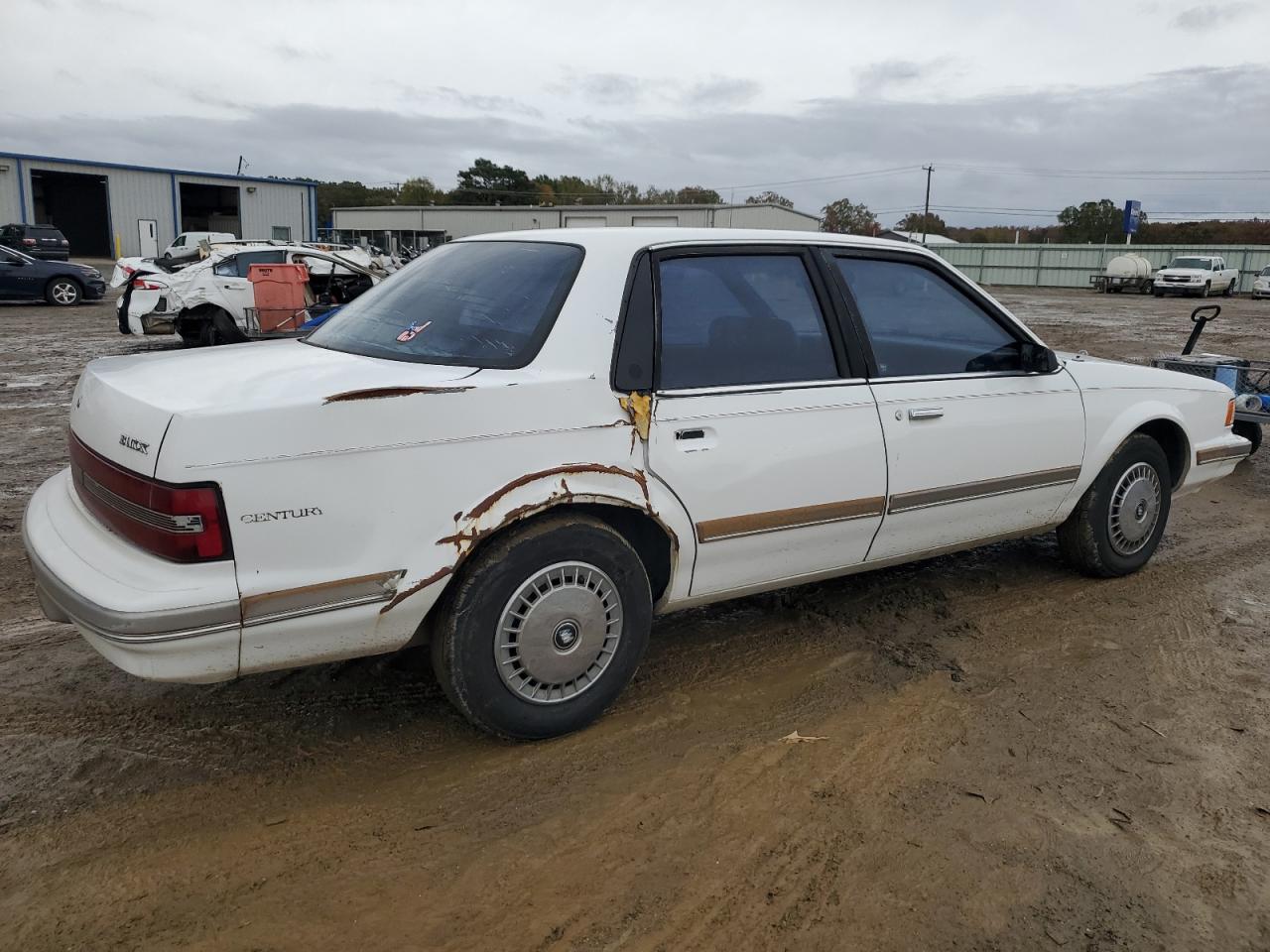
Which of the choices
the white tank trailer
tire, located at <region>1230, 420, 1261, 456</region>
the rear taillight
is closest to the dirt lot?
the rear taillight

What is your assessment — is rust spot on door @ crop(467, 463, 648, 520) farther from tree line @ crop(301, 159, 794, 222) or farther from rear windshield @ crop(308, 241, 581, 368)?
tree line @ crop(301, 159, 794, 222)

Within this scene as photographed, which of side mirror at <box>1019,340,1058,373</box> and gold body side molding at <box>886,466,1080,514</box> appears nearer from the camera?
gold body side molding at <box>886,466,1080,514</box>

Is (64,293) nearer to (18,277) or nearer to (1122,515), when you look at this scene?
(18,277)

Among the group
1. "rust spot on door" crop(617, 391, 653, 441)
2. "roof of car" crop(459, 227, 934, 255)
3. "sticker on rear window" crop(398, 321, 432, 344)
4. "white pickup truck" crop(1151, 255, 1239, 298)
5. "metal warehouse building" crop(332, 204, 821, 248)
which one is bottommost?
"rust spot on door" crop(617, 391, 653, 441)

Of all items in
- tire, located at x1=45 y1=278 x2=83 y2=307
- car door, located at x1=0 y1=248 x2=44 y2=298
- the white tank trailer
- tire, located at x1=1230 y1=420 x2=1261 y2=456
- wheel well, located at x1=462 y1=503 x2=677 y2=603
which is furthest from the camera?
the white tank trailer

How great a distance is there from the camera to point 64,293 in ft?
69.4

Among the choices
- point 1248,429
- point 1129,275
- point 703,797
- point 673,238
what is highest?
point 1129,275

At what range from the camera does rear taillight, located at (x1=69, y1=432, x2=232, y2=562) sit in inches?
95.3

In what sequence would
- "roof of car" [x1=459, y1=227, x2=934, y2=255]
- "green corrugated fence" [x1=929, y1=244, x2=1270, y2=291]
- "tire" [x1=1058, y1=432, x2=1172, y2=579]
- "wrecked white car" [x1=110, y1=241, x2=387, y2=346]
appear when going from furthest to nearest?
1. "green corrugated fence" [x1=929, y1=244, x2=1270, y2=291]
2. "wrecked white car" [x1=110, y1=241, x2=387, y2=346]
3. "tire" [x1=1058, y1=432, x2=1172, y2=579]
4. "roof of car" [x1=459, y1=227, x2=934, y2=255]

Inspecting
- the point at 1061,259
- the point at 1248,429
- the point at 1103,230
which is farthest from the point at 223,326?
the point at 1103,230

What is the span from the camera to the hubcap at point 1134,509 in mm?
4629

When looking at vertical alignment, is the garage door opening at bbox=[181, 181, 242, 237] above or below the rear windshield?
above

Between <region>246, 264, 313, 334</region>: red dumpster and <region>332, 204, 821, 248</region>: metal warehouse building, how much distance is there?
21.6 m

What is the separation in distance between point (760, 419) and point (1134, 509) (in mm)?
2477
